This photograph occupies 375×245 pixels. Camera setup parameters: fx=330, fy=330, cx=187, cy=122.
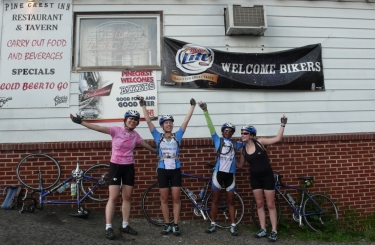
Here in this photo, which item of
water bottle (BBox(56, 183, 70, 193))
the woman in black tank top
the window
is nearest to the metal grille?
the window

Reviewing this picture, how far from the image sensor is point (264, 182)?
518cm

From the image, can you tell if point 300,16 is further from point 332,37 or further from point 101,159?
point 101,159

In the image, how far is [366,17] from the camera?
6664 mm

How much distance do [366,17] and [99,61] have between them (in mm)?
5373

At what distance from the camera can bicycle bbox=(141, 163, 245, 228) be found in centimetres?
557

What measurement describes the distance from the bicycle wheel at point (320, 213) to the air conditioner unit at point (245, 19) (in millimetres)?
3231

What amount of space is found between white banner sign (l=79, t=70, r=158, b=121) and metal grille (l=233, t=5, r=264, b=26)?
1888mm

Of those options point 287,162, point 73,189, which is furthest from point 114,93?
point 287,162

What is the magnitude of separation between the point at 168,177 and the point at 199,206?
35.8 inches

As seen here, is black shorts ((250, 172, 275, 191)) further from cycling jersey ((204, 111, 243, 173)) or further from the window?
the window

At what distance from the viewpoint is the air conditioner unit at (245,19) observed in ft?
20.0

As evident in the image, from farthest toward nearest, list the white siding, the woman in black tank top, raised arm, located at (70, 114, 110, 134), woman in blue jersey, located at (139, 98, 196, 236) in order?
the white siding → the woman in black tank top → woman in blue jersey, located at (139, 98, 196, 236) → raised arm, located at (70, 114, 110, 134)

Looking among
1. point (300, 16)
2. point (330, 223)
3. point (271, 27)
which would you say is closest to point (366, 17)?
point (300, 16)

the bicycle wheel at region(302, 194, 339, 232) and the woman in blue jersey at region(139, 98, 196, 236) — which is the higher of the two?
the woman in blue jersey at region(139, 98, 196, 236)
